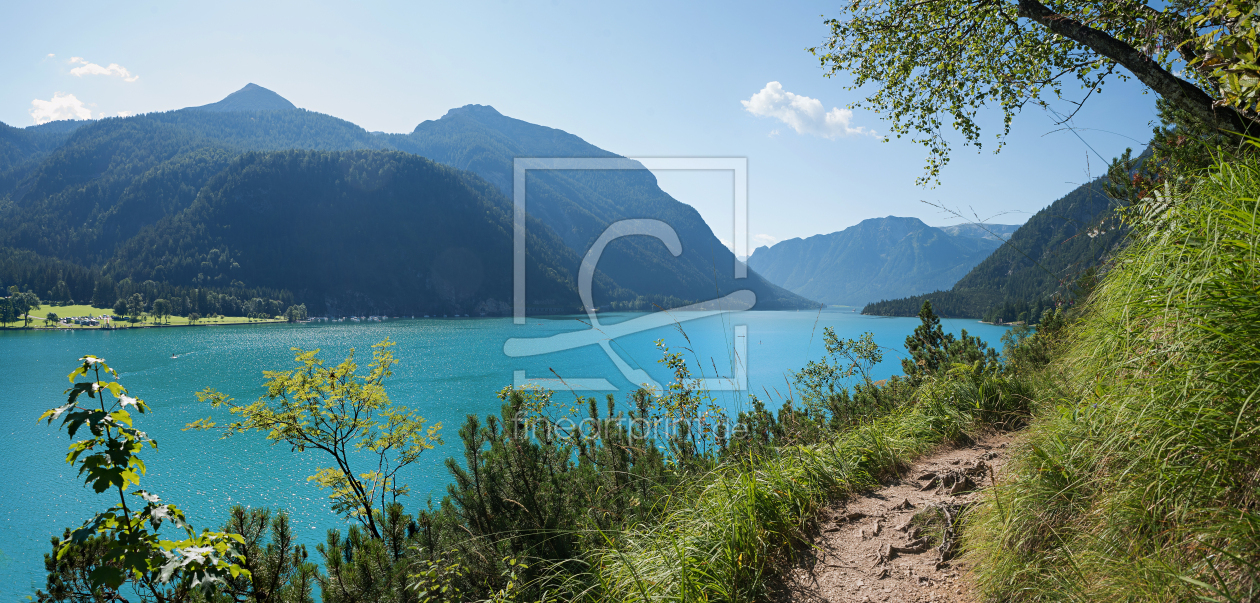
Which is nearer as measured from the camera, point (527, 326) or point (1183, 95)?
point (1183, 95)

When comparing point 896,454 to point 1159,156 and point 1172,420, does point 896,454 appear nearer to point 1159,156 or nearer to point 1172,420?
point 1172,420

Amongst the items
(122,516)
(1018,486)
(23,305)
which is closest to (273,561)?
(122,516)

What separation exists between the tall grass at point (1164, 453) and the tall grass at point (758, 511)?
3.39ft

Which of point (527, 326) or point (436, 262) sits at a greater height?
point (436, 262)

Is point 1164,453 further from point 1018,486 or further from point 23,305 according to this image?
point 23,305

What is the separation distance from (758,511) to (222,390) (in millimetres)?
48646

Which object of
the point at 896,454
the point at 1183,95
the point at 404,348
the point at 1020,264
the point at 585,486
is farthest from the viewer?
the point at 1020,264

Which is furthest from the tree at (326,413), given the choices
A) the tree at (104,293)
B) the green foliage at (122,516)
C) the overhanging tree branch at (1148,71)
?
the tree at (104,293)

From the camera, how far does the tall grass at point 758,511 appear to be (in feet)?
8.97

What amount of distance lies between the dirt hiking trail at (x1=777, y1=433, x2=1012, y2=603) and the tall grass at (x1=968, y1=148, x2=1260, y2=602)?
22 centimetres

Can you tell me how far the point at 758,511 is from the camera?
319cm

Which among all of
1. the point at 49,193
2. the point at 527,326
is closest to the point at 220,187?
the point at 49,193

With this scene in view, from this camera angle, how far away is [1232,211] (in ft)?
A: 6.73

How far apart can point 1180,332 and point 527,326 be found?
352ft
